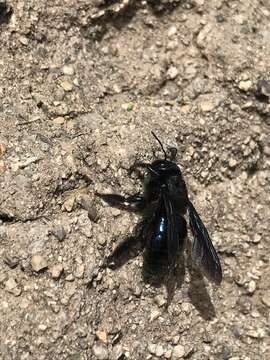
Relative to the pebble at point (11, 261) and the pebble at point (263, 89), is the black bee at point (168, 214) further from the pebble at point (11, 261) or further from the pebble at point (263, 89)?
the pebble at point (263, 89)

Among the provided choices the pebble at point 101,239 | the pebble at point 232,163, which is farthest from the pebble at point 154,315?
the pebble at point 232,163

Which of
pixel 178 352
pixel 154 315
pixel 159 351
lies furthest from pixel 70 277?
pixel 178 352

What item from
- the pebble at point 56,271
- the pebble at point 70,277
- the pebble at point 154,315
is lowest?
the pebble at point 154,315

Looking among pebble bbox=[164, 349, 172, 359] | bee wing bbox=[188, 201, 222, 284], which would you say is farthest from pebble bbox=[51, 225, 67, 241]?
pebble bbox=[164, 349, 172, 359]

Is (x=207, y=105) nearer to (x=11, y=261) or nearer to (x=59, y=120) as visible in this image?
(x=59, y=120)

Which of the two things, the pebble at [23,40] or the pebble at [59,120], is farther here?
the pebble at [23,40]

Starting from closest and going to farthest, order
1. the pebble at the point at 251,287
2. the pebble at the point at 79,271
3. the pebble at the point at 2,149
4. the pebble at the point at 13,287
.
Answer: the pebble at the point at 13,287 → the pebble at the point at 79,271 → the pebble at the point at 2,149 → the pebble at the point at 251,287
